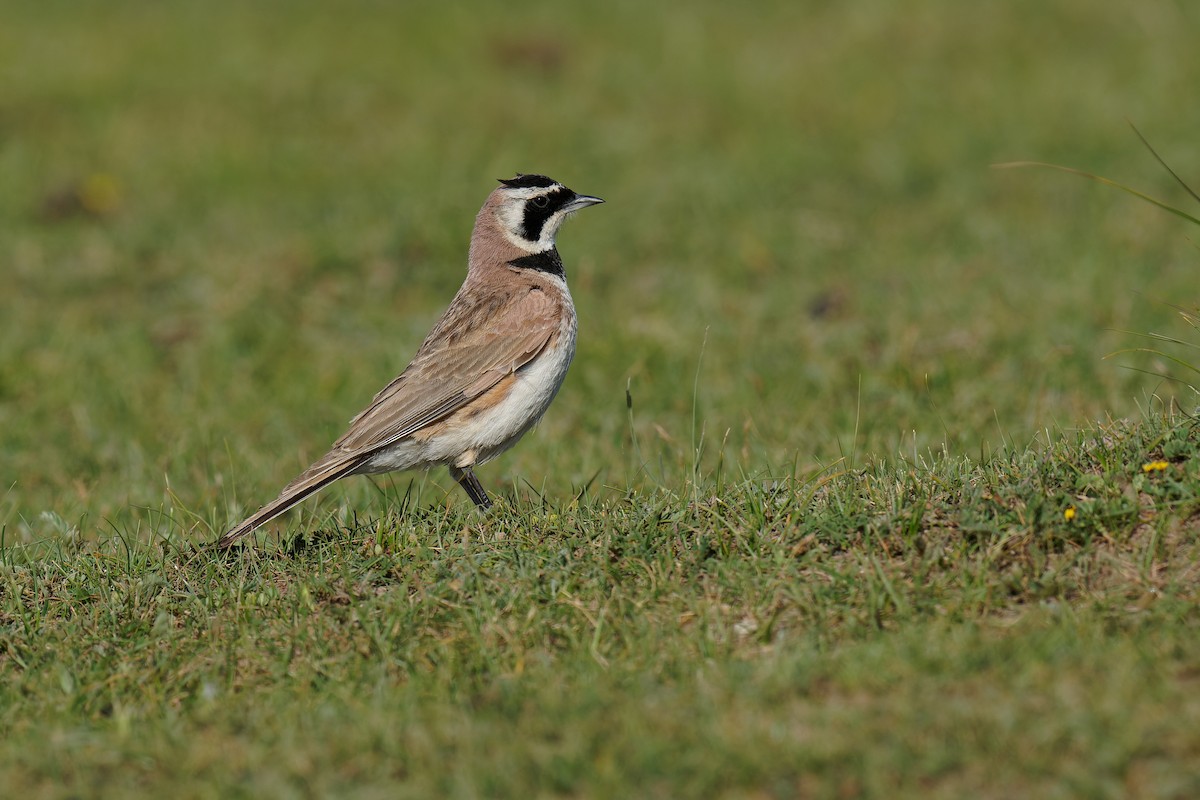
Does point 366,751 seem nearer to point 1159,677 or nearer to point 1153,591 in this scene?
point 1159,677

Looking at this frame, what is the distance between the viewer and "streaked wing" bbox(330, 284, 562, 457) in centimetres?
646

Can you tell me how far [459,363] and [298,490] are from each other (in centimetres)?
103

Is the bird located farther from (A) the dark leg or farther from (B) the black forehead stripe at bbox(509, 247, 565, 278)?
(B) the black forehead stripe at bbox(509, 247, 565, 278)

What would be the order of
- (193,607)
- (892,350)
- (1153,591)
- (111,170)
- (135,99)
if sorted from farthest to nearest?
(135,99) → (111,170) → (892,350) → (193,607) → (1153,591)

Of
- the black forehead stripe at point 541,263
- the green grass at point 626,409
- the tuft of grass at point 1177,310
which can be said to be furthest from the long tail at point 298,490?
the tuft of grass at point 1177,310

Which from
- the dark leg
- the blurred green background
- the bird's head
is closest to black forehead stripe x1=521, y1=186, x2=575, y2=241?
the bird's head

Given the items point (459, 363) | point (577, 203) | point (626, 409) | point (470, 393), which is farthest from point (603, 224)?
point (470, 393)

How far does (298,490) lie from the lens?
6105mm

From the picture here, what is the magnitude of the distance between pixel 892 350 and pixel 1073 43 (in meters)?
8.23

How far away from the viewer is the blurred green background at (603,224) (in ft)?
26.5

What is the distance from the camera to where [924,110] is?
14.0 meters

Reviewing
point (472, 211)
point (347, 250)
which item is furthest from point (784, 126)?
point (347, 250)

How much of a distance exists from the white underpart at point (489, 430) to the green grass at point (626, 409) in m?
0.20

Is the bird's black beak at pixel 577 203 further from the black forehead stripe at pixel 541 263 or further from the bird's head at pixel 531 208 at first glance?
the black forehead stripe at pixel 541 263
